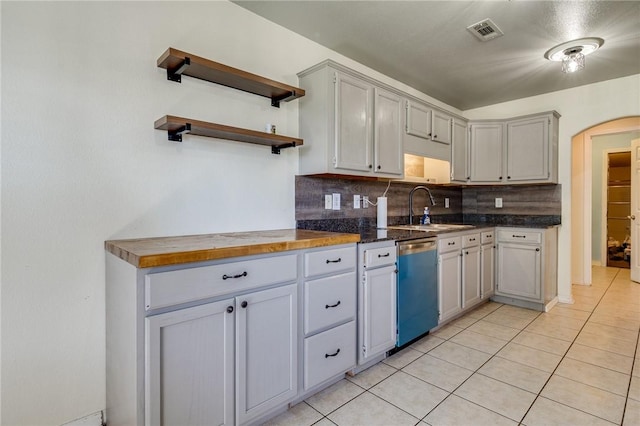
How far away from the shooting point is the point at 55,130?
156cm

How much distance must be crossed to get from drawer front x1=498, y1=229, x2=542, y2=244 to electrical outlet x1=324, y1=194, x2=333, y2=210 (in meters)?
2.17

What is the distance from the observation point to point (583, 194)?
4512 millimetres

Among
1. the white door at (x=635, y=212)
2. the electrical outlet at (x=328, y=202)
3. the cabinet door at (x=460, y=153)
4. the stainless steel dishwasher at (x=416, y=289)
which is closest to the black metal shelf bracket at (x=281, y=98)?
the electrical outlet at (x=328, y=202)

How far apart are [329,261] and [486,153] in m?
3.02

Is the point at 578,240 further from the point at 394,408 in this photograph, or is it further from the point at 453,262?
the point at 394,408

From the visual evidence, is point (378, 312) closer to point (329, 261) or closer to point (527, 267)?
point (329, 261)

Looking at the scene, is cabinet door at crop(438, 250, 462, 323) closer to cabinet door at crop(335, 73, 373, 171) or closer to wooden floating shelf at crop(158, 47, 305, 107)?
cabinet door at crop(335, 73, 373, 171)

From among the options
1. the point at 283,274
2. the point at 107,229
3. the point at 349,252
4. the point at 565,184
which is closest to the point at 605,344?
the point at 565,184

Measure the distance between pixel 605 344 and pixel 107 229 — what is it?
369 centimetres

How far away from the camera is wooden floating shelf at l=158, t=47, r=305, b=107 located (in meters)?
1.77

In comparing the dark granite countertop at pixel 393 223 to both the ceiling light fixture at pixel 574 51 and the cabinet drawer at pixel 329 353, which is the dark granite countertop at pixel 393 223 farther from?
the ceiling light fixture at pixel 574 51

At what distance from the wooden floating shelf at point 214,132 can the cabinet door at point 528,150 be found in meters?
2.90

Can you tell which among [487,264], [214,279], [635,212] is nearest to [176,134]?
[214,279]

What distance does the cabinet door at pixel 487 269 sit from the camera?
3510 mm
